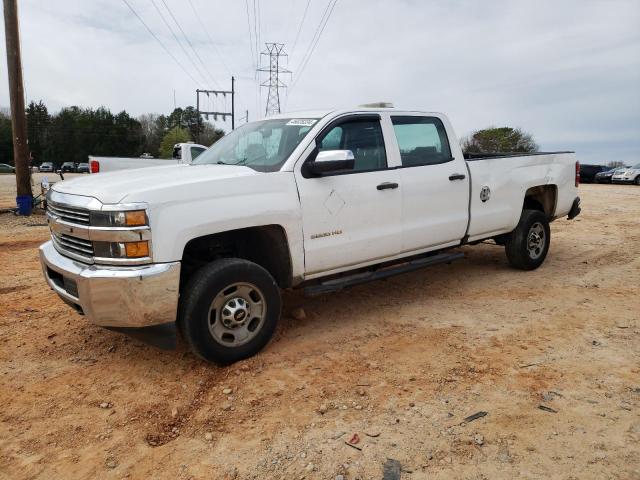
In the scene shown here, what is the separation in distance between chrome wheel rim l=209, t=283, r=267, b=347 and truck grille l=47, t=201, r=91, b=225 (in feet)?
3.36

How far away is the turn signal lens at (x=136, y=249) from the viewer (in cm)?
318

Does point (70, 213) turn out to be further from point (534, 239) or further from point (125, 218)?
point (534, 239)

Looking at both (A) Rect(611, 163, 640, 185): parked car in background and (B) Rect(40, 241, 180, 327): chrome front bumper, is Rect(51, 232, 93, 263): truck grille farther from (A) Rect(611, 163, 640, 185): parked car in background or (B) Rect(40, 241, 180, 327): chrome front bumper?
(A) Rect(611, 163, 640, 185): parked car in background

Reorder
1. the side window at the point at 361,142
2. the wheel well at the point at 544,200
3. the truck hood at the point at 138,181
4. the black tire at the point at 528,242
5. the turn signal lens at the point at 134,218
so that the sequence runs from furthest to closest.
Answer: the wheel well at the point at 544,200 < the black tire at the point at 528,242 < the side window at the point at 361,142 < the truck hood at the point at 138,181 < the turn signal lens at the point at 134,218

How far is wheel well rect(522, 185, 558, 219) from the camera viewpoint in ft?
21.4

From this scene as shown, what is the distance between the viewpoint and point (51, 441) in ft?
9.22

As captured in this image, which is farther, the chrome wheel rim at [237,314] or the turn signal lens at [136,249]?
the chrome wheel rim at [237,314]

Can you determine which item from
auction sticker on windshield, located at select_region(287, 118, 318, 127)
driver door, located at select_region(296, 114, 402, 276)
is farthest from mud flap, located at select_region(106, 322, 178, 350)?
auction sticker on windshield, located at select_region(287, 118, 318, 127)

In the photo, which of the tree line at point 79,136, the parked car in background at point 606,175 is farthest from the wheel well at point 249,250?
the tree line at point 79,136

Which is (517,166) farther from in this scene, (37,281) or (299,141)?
(37,281)

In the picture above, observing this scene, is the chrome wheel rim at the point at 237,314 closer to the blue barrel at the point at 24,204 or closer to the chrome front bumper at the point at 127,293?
the chrome front bumper at the point at 127,293

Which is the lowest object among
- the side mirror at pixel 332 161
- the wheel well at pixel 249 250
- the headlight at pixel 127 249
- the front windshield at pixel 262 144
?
the wheel well at pixel 249 250

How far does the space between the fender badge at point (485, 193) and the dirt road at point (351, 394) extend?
107 centimetres

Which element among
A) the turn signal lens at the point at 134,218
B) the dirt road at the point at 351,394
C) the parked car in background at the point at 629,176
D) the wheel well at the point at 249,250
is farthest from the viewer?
the parked car in background at the point at 629,176
